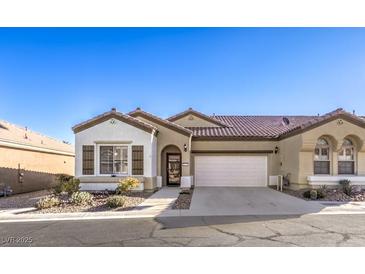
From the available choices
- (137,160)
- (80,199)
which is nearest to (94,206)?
(80,199)

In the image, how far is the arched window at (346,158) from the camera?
1669 centimetres

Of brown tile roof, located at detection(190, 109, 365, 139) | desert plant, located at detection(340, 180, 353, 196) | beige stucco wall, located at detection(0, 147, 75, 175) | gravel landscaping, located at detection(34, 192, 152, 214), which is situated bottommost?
gravel landscaping, located at detection(34, 192, 152, 214)

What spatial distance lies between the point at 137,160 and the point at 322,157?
10647 mm

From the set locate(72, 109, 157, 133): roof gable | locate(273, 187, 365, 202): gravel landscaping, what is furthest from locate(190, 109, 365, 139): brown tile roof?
locate(72, 109, 157, 133): roof gable

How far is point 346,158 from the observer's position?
55.0 ft

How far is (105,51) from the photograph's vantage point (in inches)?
537

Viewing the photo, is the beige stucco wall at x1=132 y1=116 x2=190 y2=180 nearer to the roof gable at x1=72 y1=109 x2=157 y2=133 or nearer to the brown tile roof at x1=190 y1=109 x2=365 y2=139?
the brown tile roof at x1=190 y1=109 x2=365 y2=139

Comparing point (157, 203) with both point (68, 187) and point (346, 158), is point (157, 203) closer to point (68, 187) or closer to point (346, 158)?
point (68, 187)

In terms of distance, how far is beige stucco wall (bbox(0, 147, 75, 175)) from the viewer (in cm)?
1722

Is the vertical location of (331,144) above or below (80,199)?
above

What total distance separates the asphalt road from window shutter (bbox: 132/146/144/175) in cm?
683

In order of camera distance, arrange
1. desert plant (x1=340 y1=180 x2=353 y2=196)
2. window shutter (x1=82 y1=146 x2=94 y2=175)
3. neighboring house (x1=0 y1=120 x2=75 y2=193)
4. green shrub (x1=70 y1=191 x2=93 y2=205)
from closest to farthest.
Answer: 1. green shrub (x1=70 y1=191 x2=93 y2=205)
2. desert plant (x1=340 y1=180 x2=353 y2=196)
3. window shutter (x1=82 y1=146 x2=94 y2=175)
4. neighboring house (x1=0 y1=120 x2=75 y2=193)
